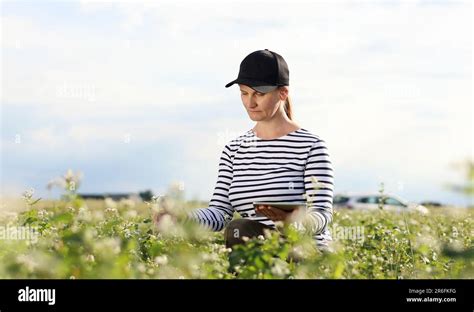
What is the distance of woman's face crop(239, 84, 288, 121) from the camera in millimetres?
6043

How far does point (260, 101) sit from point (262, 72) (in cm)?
22

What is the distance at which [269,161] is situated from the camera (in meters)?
6.23

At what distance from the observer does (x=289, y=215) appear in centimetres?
535

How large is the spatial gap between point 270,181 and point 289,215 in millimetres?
838

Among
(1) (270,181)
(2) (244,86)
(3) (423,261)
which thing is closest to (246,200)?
(1) (270,181)

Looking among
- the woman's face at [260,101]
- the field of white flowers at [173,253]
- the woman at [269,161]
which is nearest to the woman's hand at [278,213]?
the field of white flowers at [173,253]

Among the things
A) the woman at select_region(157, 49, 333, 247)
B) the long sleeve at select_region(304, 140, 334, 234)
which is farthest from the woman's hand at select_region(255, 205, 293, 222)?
the woman at select_region(157, 49, 333, 247)

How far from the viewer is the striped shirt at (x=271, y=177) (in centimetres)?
599

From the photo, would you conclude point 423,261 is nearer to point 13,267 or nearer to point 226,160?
point 226,160

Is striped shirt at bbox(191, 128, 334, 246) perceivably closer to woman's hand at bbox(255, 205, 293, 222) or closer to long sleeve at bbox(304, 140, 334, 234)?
long sleeve at bbox(304, 140, 334, 234)

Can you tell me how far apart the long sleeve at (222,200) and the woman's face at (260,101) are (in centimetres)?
62

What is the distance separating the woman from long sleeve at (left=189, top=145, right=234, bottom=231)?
0.04 ft

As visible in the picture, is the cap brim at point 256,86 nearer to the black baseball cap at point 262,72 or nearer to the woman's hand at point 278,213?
the black baseball cap at point 262,72

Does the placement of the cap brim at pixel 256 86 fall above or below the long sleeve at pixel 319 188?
above
